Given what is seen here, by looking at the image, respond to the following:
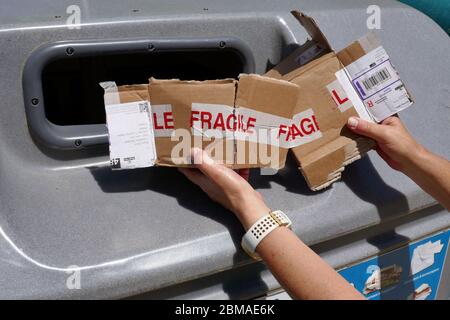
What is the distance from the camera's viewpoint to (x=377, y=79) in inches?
45.8

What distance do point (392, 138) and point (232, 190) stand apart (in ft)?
1.35

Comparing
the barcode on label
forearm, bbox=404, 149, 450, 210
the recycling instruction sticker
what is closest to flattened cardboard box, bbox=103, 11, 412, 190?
the barcode on label

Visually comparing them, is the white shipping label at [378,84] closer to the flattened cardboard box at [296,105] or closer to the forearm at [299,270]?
the flattened cardboard box at [296,105]

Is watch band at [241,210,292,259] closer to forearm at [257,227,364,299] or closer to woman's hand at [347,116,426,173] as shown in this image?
forearm at [257,227,364,299]

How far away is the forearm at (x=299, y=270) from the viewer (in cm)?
93

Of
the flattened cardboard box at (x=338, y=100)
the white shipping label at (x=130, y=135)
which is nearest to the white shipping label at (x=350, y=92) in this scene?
the flattened cardboard box at (x=338, y=100)

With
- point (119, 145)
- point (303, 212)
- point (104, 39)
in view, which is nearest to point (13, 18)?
point (104, 39)

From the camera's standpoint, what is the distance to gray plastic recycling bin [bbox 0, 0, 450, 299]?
0.95 meters

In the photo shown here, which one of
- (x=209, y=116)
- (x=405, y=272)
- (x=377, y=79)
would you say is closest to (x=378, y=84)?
(x=377, y=79)

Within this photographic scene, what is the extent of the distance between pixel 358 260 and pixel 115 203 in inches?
23.2

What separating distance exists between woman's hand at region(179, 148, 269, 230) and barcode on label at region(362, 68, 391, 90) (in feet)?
1.20

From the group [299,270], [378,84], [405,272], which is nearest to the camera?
[299,270]

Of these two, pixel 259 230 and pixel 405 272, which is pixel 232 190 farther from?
pixel 405 272
